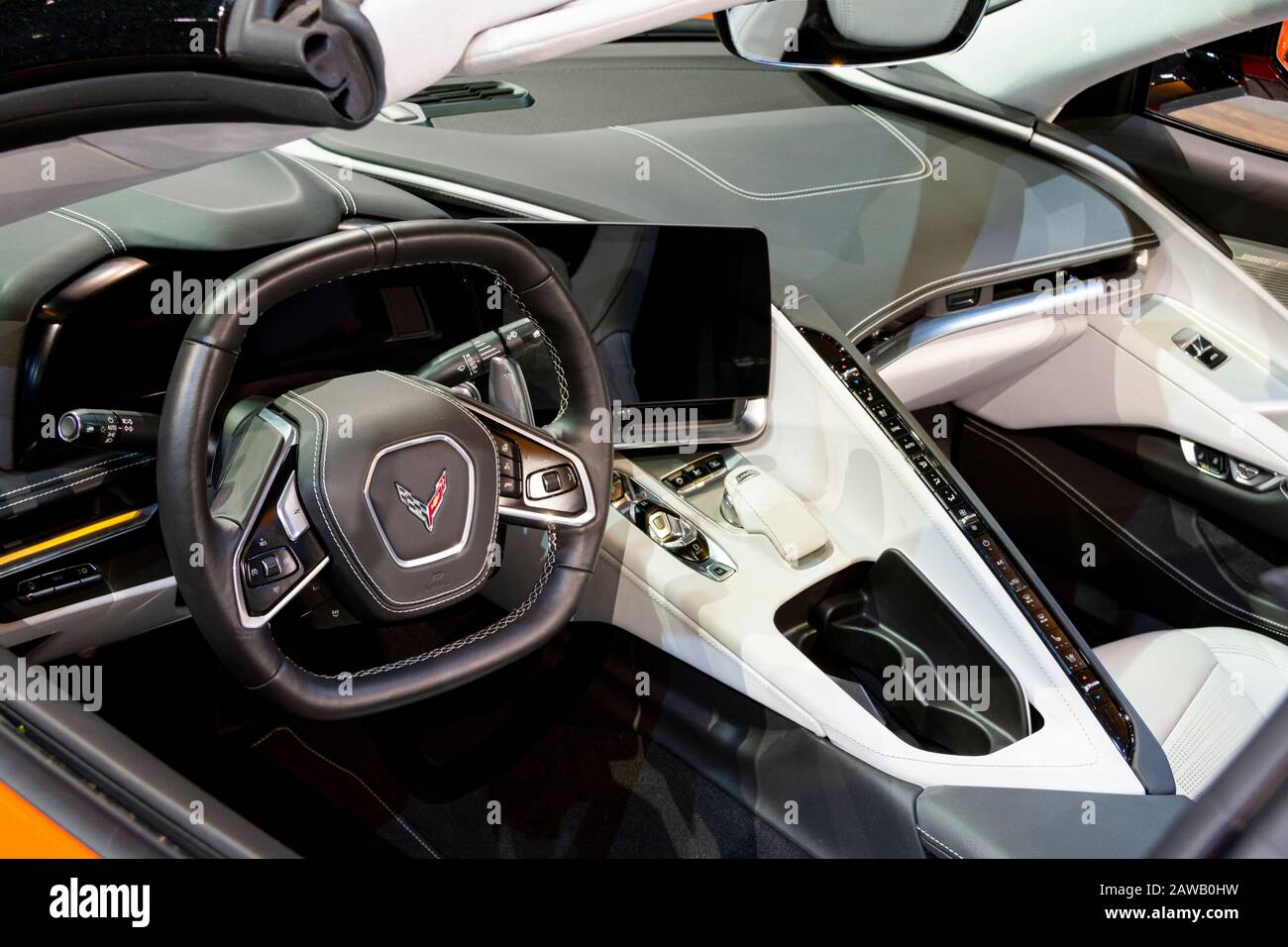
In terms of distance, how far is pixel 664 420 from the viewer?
1801 mm

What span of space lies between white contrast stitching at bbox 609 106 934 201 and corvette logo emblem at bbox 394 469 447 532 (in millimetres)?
955

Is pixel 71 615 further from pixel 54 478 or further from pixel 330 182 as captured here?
pixel 330 182

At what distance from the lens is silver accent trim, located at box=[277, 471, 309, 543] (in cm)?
114

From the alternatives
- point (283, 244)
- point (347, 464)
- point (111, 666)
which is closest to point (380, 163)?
point (283, 244)

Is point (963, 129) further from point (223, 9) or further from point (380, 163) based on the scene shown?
point (223, 9)

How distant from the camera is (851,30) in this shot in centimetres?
133

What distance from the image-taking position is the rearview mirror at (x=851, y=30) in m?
1.31

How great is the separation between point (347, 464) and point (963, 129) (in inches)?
64.2

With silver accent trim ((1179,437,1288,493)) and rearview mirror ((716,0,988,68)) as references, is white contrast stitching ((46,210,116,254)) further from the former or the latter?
silver accent trim ((1179,437,1288,493))

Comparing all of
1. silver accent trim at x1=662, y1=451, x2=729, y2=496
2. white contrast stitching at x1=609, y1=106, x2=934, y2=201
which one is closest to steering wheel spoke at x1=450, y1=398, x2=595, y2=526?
silver accent trim at x1=662, y1=451, x2=729, y2=496

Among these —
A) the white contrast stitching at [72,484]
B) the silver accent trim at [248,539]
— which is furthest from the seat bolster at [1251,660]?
the white contrast stitching at [72,484]

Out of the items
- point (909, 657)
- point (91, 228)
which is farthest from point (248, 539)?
point (909, 657)

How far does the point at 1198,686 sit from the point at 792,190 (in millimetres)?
1079

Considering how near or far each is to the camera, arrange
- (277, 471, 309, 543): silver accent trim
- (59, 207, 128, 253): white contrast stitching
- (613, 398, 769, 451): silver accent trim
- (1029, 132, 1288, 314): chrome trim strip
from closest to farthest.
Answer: (277, 471, 309, 543): silver accent trim
(59, 207, 128, 253): white contrast stitching
(613, 398, 769, 451): silver accent trim
(1029, 132, 1288, 314): chrome trim strip
